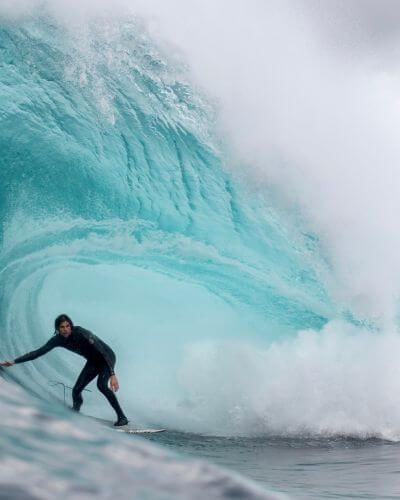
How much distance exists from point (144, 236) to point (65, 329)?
5.18m

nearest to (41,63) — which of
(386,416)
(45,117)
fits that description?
(45,117)

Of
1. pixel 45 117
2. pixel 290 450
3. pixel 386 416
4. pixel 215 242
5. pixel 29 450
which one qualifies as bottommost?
pixel 29 450

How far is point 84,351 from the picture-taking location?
616 centimetres

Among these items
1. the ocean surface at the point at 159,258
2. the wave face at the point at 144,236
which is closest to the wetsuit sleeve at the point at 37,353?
the ocean surface at the point at 159,258

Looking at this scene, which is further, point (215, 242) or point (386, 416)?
point (215, 242)

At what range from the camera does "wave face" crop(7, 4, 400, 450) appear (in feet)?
33.7

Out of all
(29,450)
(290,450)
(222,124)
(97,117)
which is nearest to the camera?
(29,450)

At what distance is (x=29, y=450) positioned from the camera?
3.11ft

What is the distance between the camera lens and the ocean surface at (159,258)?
9359mm

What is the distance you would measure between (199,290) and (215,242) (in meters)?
0.90

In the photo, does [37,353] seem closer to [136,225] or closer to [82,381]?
[82,381]

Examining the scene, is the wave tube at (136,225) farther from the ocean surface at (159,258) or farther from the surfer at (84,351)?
the surfer at (84,351)

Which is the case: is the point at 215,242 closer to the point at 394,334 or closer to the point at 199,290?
the point at 199,290

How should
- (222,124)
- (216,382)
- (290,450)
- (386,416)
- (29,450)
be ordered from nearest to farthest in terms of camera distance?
(29,450) → (290,450) → (386,416) → (216,382) → (222,124)
